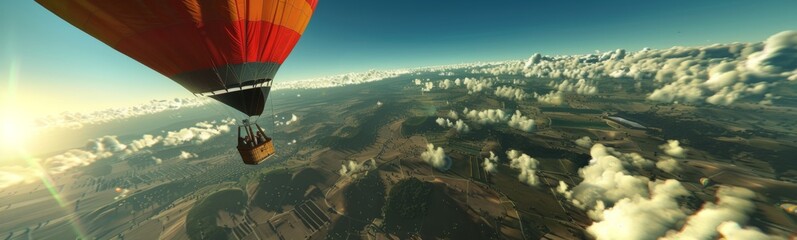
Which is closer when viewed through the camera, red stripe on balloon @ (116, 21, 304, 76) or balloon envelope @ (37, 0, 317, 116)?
balloon envelope @ (37, 0, 317, 116)

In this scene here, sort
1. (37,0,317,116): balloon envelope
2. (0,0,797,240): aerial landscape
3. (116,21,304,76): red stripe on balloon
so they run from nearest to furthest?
(37,0,317,116): balloon envelope < (116,21,304,76): red stripe on balloon < (0,0,797,240): aerial landscape

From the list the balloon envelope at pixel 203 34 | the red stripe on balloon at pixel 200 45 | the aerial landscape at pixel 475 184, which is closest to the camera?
the balloon envelope at pixel 203 34

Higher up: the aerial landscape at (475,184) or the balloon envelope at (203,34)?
the balloon envelope at (203,34)

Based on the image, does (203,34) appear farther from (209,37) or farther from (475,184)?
(475,184)

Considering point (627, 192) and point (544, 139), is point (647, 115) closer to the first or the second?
point (544, 139)

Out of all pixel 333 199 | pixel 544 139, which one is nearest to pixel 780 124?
pixel 544 139

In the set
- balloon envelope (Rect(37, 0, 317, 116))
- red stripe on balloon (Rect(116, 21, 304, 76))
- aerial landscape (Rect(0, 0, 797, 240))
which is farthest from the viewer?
aerial landscape (Rect(0, 0, 797, 240))

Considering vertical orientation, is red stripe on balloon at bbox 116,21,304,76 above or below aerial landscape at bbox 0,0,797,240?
above
